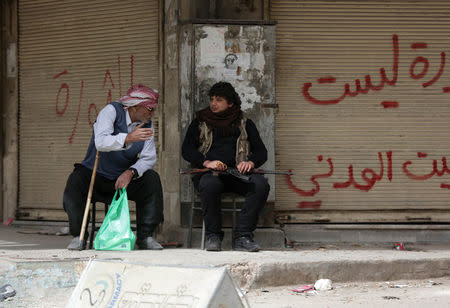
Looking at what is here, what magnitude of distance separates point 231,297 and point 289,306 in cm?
151

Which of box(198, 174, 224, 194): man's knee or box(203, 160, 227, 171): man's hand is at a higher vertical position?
box(203, 160, 227, 171): man's hand

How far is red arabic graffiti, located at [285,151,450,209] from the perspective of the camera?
657cm

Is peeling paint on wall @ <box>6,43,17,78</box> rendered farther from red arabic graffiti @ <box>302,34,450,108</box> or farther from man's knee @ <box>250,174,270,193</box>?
man's knee @ <box>250,174,270,193</box>

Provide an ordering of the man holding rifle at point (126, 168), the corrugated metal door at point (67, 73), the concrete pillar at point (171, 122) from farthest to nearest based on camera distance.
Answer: the corrugated metal door at point (67, 73) < the concrete pillar at point (171, 122) < the man holding rifle at point (126, 168)

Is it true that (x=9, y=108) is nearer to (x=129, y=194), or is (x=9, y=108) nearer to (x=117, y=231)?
(x=129, y=194)

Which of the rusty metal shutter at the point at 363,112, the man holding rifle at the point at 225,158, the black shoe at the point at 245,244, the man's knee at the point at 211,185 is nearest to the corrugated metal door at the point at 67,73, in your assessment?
the man holding rifle at the point at 225,158

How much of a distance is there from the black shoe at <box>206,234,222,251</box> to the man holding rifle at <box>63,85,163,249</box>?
0.41 meters

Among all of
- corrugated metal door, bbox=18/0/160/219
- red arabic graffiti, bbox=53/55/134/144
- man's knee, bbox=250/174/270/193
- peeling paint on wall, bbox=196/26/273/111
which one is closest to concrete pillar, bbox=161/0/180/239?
corrugated metal door, bbox=18/0/160/219

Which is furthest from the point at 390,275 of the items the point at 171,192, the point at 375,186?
the point at 171,192

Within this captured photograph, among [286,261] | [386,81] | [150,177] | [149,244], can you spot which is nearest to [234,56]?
[150,177]

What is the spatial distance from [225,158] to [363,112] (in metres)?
1.79

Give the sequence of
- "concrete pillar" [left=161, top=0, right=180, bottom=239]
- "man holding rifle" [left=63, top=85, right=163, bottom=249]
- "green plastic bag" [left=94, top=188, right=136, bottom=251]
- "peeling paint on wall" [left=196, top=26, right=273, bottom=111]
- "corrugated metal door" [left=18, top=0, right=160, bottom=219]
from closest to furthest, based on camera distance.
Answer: "green plastic bag" [left=94, top=188, right=136, bottom=251] < "man holding rifle" [left=63, top=85, right=163, bottom=249] < "peeling paint on wall" [left=196, top=26, right=273, bottom=111] < "concrete pillar" [left=161, top=0, right=180, bottom=239] < "corrugated metal door" [left=18, top=0, right=160, bottom=219]

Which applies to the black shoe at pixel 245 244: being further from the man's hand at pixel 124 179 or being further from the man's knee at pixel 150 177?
the man's hand at pixel 124 179

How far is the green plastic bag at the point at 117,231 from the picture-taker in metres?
5.15
